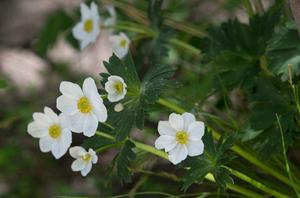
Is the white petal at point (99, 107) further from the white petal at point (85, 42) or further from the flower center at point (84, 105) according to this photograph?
the white petal at point (85, 42)

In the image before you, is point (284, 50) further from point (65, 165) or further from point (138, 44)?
point (65, 165)

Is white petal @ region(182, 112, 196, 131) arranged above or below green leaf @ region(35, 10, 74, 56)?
below

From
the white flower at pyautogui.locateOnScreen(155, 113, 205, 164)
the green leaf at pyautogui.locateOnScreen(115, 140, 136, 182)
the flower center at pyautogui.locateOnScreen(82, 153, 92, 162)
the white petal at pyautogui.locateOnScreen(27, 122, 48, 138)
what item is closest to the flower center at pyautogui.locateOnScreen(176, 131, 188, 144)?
the white flower at pyautogui.locateOnScreen(155, 113, 205, 164)

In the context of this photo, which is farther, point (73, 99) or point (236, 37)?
point (236, 37)

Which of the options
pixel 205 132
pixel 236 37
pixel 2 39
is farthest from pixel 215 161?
pixel 2 39

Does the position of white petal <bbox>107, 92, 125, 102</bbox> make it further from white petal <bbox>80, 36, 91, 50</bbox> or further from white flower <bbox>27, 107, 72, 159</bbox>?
white petal <bbox>80, 36, 91, 50</bbox>

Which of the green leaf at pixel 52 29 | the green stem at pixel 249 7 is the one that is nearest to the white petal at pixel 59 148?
the green stem at pixel 249 7
